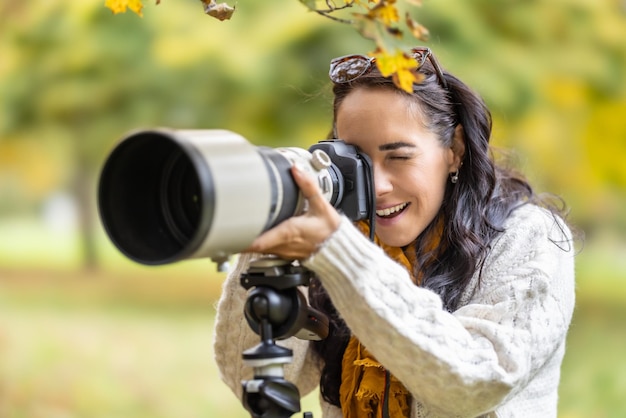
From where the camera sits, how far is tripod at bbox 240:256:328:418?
1127 mm

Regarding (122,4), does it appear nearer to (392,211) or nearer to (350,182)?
(350,182)

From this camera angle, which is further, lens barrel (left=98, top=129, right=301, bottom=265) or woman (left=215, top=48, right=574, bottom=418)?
woman (left=215, top=48, right=574, bottom=418)

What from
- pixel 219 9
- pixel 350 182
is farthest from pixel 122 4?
pixel 350 182

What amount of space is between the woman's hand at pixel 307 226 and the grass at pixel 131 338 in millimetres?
2242

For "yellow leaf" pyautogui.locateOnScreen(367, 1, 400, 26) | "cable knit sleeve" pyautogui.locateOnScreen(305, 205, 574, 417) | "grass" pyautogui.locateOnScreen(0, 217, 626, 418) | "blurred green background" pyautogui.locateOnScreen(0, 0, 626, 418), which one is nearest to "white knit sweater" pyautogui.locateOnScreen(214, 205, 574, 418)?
"cable knit sleeve" pyautogui.locateOnScreen(305, 205, 574, 417)

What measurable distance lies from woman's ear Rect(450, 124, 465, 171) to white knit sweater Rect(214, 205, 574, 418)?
126mm

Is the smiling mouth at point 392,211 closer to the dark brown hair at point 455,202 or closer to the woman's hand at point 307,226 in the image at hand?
the dark brown hair at point 455,202

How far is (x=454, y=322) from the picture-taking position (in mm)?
1207

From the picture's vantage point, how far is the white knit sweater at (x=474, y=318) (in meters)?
1.14

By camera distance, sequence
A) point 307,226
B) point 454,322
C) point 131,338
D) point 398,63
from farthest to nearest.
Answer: point 131,338
point 454,322
point 307,226
point 398,63

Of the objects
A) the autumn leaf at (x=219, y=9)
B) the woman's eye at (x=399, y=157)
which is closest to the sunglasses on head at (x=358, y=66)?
the woman's eye at (x=399, y=157)

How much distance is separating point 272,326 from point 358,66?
1.53 feet

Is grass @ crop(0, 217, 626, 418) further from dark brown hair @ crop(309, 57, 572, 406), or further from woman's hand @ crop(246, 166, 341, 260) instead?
woman's hand @ crop(246, 166, 341, 260)

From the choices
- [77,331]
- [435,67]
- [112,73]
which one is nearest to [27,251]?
[77,331]
